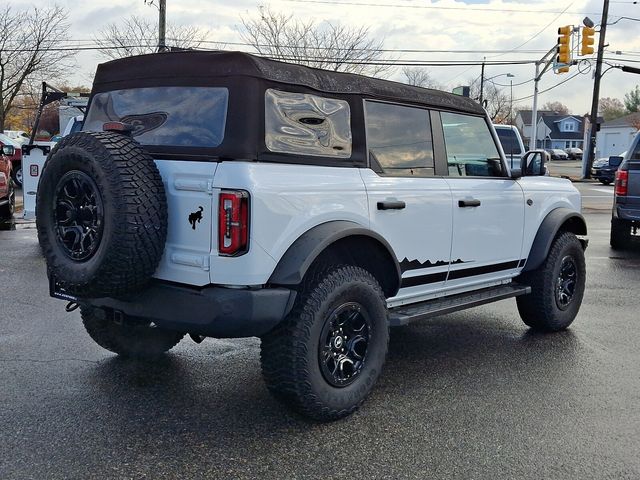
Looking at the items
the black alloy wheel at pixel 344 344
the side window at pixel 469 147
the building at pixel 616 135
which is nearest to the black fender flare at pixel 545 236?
the side window at pixel 469 147

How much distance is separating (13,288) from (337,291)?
487 centimetres

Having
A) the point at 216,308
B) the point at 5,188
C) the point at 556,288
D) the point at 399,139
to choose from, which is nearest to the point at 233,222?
the point at 216,308

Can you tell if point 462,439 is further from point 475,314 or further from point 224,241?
point 475,314

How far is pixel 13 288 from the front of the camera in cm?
716

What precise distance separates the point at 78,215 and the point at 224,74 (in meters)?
1.09

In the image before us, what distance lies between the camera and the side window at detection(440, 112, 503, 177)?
494 cm

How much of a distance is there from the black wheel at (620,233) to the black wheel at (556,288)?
17.1 ft

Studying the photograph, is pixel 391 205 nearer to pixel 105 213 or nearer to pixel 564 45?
pixel 105 213

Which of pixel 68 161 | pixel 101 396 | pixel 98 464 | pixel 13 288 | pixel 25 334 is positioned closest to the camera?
pixel 98 464

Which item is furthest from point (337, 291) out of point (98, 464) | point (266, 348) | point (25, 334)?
point (25, 334)

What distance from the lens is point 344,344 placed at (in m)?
3.88

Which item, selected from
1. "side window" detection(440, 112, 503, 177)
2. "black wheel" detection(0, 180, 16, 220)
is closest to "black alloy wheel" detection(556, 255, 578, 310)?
"side window" detection(440, 112, 503, 177)

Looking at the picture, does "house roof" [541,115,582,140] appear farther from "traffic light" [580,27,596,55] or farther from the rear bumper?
the rear bumper

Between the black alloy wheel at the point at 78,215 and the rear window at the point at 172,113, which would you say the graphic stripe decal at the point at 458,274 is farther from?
the black alloy wheel at the point at 78,215
